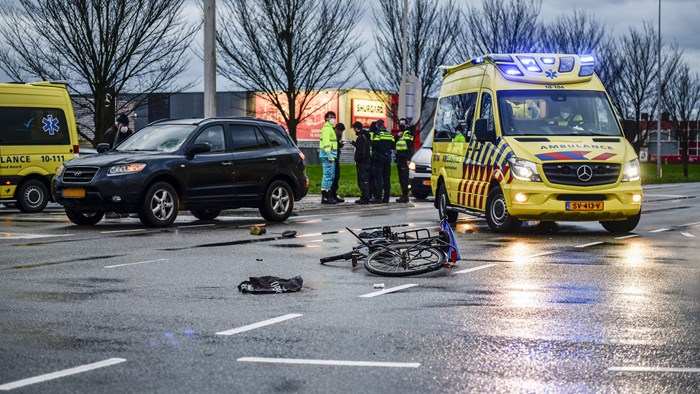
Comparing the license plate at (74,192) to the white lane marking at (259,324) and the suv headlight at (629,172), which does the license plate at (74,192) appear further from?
the white lane marking at (259,324)

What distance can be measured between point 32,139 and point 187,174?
18.1ft

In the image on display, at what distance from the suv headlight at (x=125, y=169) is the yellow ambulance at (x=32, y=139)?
519cm

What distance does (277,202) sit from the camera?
1847 centimetres

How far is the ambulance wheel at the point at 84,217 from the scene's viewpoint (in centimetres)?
1717

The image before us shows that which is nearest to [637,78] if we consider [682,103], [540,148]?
[682,103]

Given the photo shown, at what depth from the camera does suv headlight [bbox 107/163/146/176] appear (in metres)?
16.2

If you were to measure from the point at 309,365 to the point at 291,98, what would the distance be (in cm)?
3382

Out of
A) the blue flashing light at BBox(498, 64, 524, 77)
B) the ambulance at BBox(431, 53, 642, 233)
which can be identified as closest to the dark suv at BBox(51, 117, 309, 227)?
the ambulance at BBox(431, 53, 642, 233)

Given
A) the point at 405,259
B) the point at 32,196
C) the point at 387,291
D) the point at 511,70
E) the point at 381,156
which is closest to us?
the point at 387,291

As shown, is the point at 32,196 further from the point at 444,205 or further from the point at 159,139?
the point at 444,205

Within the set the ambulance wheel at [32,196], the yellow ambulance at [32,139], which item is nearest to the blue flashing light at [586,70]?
the yellow ambulance at [32,139]

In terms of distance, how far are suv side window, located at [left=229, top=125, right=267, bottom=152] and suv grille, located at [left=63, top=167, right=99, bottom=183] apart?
2603 millimetres

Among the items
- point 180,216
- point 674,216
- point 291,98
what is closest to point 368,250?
point 180,216

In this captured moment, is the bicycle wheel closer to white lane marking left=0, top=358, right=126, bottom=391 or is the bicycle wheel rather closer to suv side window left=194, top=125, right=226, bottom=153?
white lane marking left=0, top=358, right=126, bottom=391
